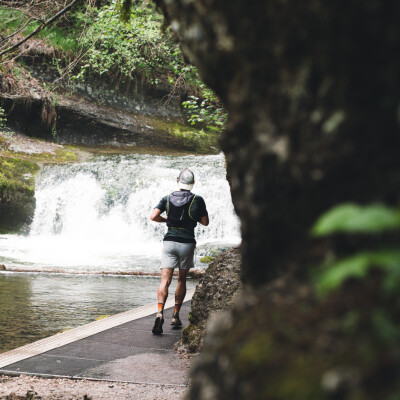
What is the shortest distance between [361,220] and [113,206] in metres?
19.6

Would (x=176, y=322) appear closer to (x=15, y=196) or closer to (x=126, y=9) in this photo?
(x=126, y=9)

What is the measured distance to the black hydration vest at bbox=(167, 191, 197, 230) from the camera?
6359 mm

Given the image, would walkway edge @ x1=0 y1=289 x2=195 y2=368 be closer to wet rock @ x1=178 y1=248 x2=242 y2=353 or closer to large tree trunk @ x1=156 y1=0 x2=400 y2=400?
wet rock @ x1=178 y1=248 x2=242 y2=353

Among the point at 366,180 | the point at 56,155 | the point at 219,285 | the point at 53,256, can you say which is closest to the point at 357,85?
the point at 366,180

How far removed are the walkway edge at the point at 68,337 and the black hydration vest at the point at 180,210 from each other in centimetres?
155

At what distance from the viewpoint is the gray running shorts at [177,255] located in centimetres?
647

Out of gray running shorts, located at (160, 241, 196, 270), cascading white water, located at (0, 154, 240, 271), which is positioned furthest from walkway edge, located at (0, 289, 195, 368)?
cascading white water, located at (0, 154, 240, 271)

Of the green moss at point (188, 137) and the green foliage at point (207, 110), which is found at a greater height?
the green moss at point (188, 137)

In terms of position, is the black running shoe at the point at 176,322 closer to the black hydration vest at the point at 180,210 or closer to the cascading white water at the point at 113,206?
the black hydration vest at the point at 180,210

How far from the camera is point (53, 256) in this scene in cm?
1552

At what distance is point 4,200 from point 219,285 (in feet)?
52.3

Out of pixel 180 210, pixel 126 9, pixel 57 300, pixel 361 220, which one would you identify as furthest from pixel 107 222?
pixel 361 220

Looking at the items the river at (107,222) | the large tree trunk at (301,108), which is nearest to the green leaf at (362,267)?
the large tree trunk at (301,108)

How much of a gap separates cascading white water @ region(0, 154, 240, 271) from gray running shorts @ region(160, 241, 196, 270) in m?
10.6
